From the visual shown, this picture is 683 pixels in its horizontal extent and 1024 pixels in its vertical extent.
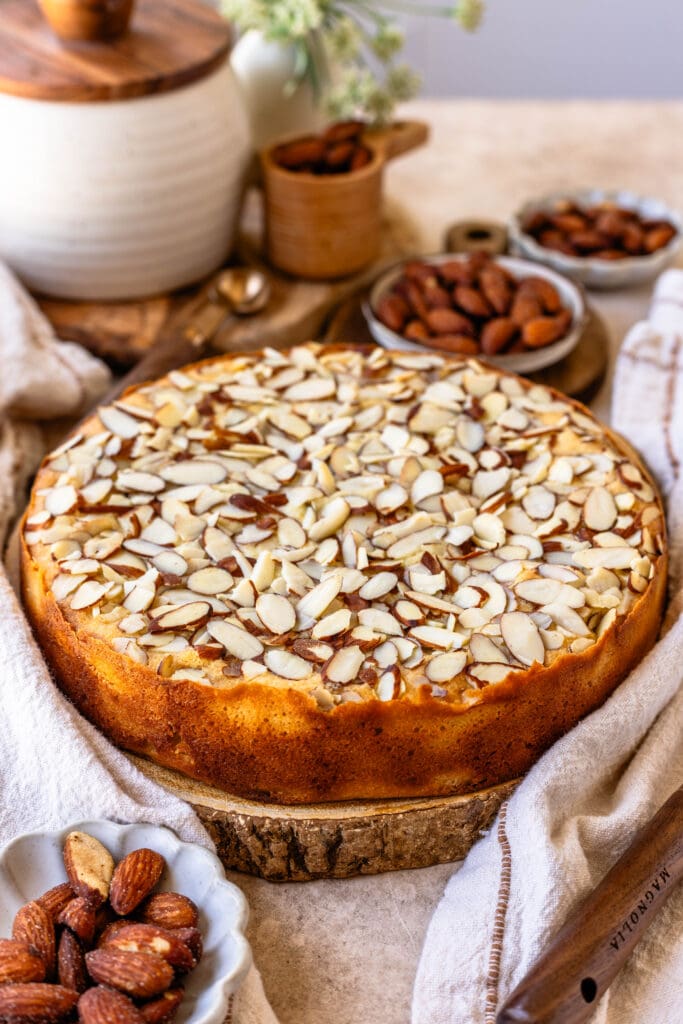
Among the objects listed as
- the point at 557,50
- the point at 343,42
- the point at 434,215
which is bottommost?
the point at 557,50

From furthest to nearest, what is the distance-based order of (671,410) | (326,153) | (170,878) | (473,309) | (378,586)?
(326,153) < (473,309) < (671,410) < (378,586) < (170,878)

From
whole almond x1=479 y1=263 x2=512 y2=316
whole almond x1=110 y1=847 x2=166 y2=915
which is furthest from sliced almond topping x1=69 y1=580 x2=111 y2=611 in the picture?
whole almond x1=479 y1=263 x2=512 y2=316

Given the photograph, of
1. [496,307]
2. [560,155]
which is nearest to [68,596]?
[496,307]

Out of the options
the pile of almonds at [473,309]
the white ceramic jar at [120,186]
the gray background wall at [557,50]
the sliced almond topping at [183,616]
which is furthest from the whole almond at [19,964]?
the gray background wall at [557,50]

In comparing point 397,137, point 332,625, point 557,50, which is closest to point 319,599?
point 332,625

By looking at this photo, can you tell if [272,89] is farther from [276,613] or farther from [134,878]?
[134,878]

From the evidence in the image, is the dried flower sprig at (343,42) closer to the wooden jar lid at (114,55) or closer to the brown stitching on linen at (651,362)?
the wooden jar lid at (114,55)
